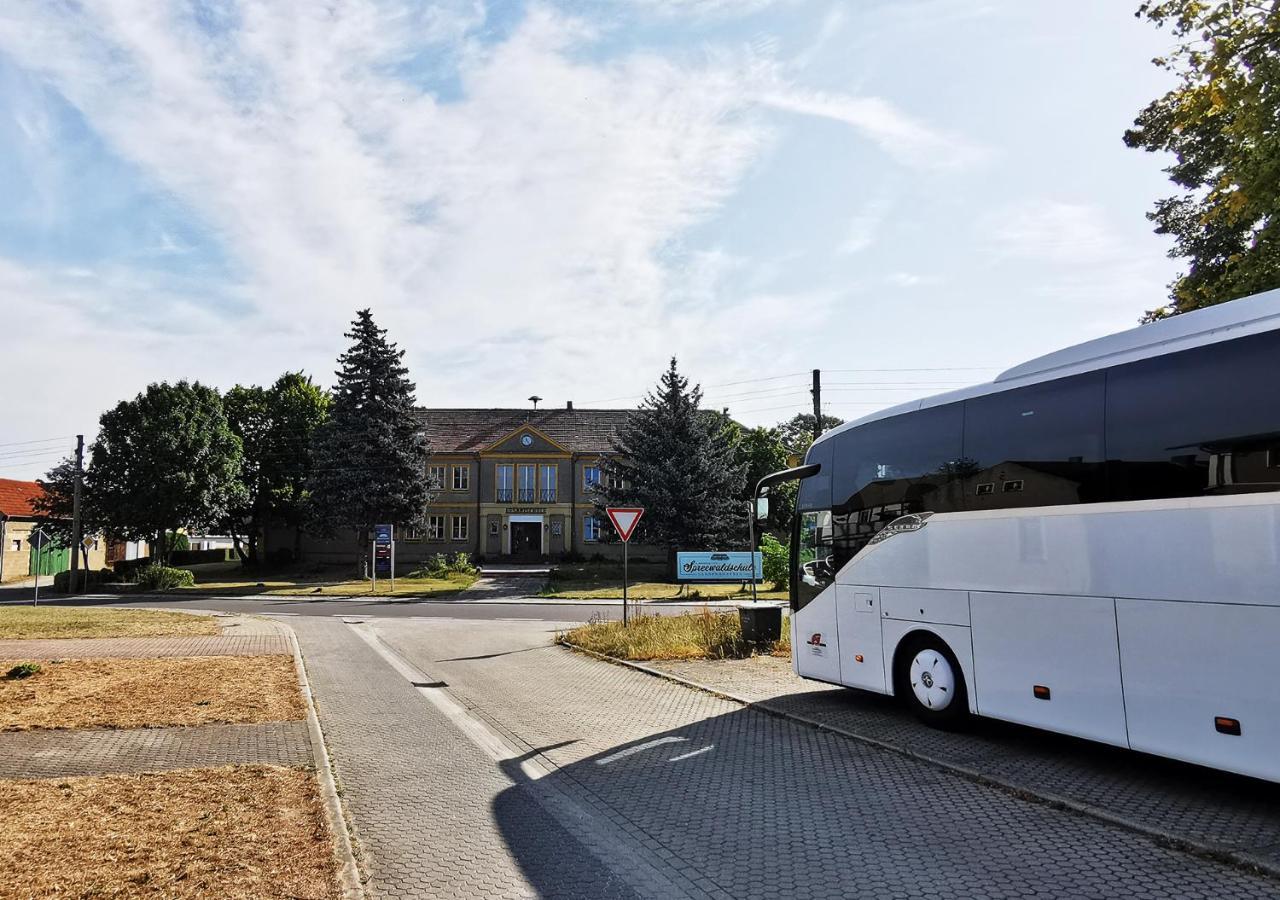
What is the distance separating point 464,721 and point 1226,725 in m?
7.43

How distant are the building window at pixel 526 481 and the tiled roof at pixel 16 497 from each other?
2878cm

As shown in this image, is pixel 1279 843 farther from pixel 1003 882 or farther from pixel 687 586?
pixel 687 586

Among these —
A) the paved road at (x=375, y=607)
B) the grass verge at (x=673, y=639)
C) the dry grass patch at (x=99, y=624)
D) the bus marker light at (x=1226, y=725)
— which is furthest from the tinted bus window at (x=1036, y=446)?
the dry grass patch at (x=99, y=624)

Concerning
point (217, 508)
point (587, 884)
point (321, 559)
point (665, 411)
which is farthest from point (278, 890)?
point (321, 559)

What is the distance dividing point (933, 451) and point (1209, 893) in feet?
15.5

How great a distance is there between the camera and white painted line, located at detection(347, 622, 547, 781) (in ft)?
26.0

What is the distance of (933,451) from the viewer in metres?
8.75

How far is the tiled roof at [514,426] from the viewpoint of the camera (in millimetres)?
58000

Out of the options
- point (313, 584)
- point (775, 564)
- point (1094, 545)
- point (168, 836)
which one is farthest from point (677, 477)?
point (168, 836)

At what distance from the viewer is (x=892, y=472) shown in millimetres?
9336

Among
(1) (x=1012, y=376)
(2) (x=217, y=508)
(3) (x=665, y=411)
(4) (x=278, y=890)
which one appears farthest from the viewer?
(2) (x=217, y=508)

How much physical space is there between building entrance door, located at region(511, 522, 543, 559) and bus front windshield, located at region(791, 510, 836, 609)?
45.4 metres

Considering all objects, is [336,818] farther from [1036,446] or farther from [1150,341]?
[1150,341]

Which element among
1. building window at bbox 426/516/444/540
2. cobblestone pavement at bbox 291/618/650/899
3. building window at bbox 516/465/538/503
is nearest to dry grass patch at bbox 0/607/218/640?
cobblestone pavement at bbox 291/618/650/899
